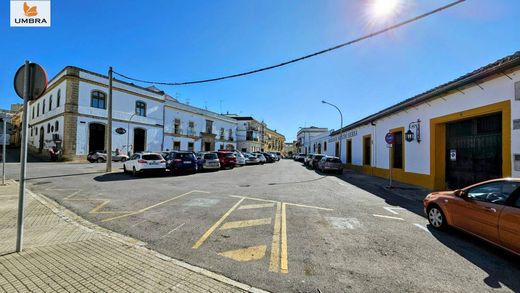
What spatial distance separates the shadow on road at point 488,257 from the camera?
134 inches

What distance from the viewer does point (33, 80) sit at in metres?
3.93

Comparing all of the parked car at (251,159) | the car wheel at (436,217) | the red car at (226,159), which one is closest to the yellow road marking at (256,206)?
the car wheel at (436,217)

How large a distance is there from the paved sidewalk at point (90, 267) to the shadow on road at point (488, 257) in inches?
135

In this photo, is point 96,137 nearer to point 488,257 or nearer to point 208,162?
point 208,162

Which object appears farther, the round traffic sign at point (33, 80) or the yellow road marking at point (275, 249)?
the round traffic sign at point (33, 80)

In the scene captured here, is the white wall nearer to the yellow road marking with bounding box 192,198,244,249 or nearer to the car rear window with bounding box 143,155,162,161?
the yellow road marking with bounding box 192,198,244,249

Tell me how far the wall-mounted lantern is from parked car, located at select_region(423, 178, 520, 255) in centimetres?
863

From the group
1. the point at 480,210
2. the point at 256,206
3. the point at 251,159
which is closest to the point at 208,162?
the point at 251,159

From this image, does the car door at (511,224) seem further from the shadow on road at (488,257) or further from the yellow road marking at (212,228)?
the yellow road marking at (212,228)

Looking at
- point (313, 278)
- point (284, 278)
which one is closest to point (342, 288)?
point (313, 278)

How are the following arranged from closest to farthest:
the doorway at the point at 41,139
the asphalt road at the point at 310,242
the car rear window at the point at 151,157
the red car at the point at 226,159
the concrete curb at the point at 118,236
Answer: the concrete curb at the point at 118,236
the asphalt road at the point at 310,242
the car rear window at the point at 151,157
the red car at the point at 226,159
the doorway at the point at 41,139

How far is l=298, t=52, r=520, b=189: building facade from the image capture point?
8031 millimetres

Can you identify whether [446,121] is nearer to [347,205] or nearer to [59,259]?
[347,205]

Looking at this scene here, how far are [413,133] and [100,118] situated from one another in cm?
3134
